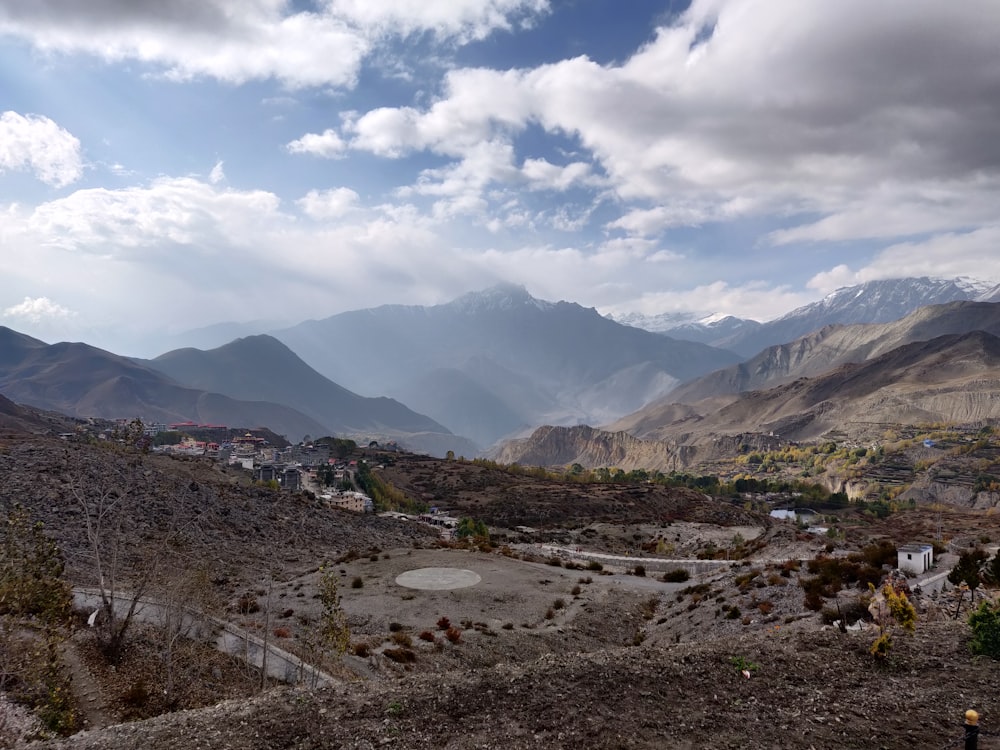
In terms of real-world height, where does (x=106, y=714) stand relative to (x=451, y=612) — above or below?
above

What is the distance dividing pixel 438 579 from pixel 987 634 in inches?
992

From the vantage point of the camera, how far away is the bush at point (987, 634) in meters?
13.3

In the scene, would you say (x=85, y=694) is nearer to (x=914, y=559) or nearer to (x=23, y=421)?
(x=914, y=559)

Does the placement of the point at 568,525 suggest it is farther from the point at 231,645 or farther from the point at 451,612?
the point at 231,645

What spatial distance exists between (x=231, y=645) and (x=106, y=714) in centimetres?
594

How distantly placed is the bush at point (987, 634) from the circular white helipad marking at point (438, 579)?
22452 mm

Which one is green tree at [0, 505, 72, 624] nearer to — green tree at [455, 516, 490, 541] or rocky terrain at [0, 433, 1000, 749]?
rocky terrain at [0, 433, 1000, 749]

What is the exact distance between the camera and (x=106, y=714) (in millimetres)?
14719

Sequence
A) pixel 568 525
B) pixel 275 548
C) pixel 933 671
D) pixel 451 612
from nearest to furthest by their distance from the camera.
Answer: pixel 933 671
pixel 451 612
pixel 275 548
pixel 568 525

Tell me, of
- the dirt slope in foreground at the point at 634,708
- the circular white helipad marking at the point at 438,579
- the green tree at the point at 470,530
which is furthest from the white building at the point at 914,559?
the green tree at the point at 470,530

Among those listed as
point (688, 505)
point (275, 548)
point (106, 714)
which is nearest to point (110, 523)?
point (275, 548)

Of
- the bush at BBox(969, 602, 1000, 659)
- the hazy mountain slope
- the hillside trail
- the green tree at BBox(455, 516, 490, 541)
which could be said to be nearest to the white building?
the bush at BBox(969, 602, 1000, 659)

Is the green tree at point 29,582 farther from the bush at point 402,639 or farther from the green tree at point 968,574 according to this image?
the green tree at point 968,574

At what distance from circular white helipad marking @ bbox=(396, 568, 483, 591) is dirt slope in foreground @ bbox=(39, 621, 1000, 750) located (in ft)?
61.9
